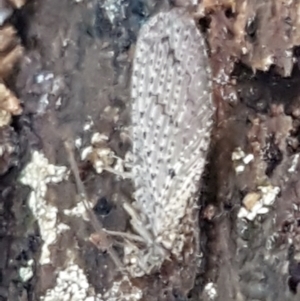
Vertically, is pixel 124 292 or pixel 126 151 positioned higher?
pixel 126 151

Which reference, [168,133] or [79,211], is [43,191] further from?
[168,133]

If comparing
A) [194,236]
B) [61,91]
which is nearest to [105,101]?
[61,91]

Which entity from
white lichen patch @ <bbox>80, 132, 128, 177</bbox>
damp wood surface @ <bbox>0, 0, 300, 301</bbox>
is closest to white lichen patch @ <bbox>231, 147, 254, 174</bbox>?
damp wood surface @ <bbox>0, 0, 300, 301</bbox>

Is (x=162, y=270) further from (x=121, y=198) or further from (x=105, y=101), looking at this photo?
(x=105, y=101)

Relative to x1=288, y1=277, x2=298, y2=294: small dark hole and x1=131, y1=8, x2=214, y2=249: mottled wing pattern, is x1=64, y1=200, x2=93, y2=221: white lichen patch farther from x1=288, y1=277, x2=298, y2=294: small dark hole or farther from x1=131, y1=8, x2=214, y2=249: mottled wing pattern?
x1=288, y1=277, x2=298, y2=294: small dark hole

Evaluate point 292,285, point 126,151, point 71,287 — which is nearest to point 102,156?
point 126,151
